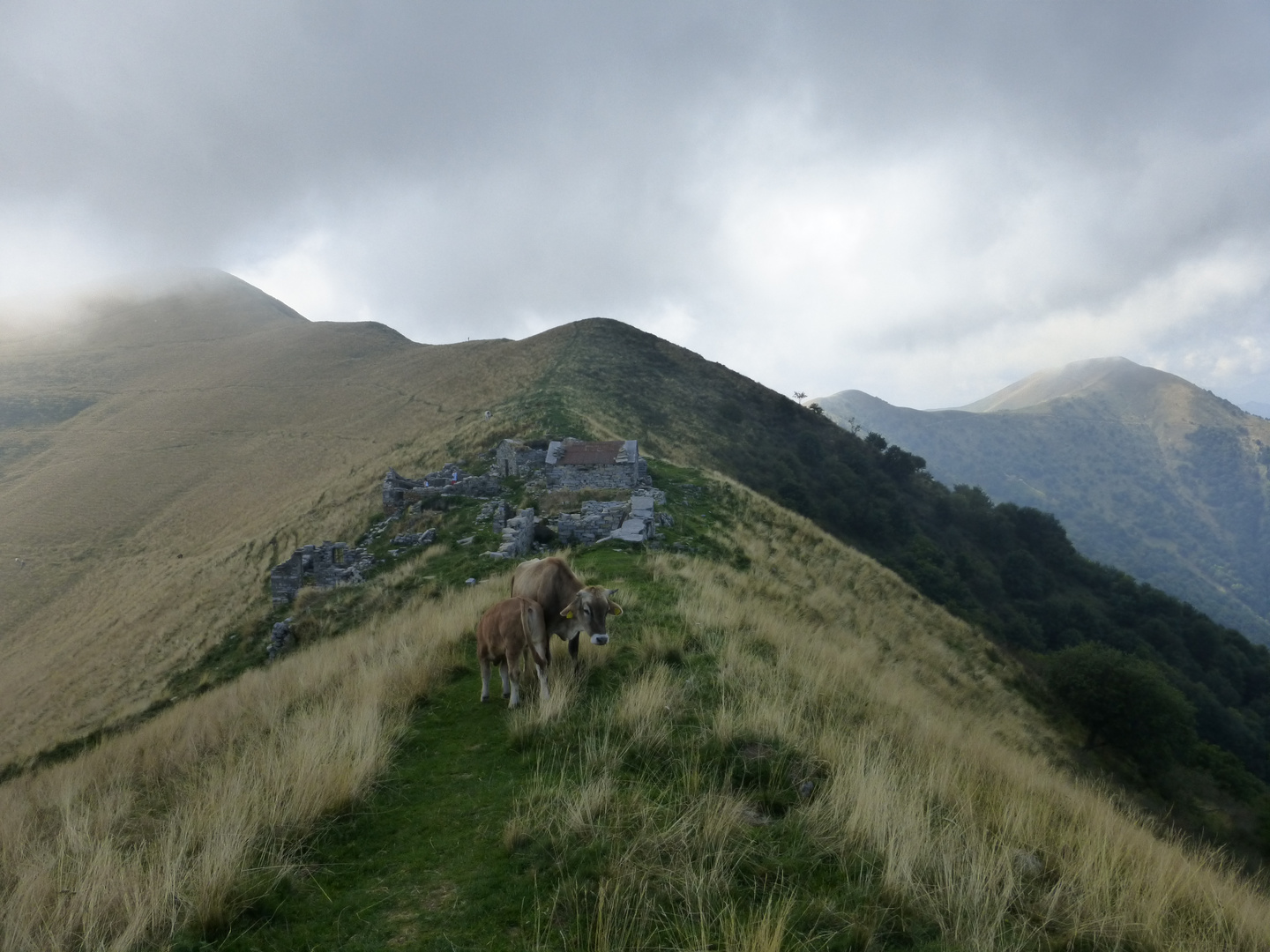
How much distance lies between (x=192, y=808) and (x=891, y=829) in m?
4.90

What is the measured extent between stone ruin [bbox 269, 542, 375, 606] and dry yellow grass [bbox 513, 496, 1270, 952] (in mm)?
14071

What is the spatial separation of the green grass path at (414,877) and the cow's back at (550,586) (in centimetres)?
193

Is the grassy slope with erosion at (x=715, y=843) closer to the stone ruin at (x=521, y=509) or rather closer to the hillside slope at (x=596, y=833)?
the hillside slope at (x=596, y=833)

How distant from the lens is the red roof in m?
23.5

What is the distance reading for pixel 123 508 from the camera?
47.9 m

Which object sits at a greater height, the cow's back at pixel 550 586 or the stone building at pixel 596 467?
the stone building at pixel 596 467

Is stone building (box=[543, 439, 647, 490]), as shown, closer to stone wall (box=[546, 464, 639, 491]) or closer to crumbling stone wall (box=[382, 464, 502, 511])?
stone wall (box=[546, 464, 639, 491])

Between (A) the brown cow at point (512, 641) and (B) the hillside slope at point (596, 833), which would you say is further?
(A) the brown cow at point (512, 641)

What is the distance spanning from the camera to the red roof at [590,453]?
23.5 metres

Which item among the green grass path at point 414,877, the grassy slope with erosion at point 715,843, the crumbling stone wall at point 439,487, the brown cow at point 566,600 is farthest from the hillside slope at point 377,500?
the grassy slope with erosion at point 715,843

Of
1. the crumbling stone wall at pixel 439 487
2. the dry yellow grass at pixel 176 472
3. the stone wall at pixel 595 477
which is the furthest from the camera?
the dry yellow grass at pixel 176 472

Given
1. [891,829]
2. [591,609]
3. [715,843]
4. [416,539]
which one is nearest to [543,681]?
[591,609]

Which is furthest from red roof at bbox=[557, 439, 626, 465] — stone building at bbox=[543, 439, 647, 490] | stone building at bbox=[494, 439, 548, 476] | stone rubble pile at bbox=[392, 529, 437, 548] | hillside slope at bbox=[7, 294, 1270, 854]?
hillside slope at bbox=[7, 294, 1270, 854]

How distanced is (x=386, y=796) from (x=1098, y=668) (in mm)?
29453
